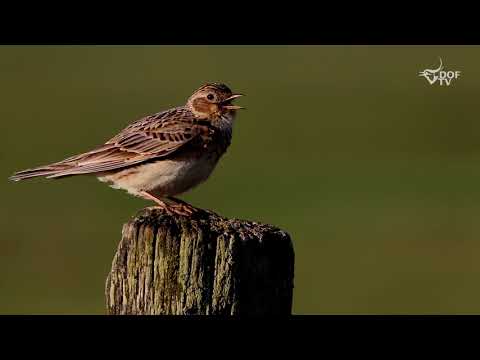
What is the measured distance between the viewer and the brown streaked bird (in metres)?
11.1

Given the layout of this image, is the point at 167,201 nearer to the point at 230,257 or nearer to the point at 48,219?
the point at 230,257

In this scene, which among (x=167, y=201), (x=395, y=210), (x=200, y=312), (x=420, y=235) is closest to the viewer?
(x=200, y=312)

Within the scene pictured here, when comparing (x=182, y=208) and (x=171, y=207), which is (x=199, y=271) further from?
(x=171, y=207)

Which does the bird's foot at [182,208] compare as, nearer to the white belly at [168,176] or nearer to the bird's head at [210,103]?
the white belly at [168,176]

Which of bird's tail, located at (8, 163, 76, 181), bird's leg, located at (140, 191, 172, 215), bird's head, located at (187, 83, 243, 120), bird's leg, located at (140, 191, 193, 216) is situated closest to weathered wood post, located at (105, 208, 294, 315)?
bird's leg, located at (140, 191, 193, 216)

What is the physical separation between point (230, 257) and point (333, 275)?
1253 centimetres

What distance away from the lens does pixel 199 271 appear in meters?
8.12

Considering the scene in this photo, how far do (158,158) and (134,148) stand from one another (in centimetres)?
35

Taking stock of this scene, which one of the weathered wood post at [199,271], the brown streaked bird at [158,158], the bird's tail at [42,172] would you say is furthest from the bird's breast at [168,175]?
the weathered wood post at [199,271]

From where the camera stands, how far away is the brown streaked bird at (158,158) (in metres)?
11.1

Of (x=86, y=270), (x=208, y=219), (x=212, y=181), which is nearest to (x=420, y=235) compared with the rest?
(x=212, y=181)

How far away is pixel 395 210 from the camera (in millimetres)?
25375

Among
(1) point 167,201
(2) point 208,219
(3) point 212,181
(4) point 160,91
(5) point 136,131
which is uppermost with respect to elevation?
(4) point 160,91

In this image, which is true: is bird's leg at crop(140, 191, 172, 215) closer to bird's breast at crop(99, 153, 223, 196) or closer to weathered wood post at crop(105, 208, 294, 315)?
bird's breast at crop(99, 153, 223, 196)
